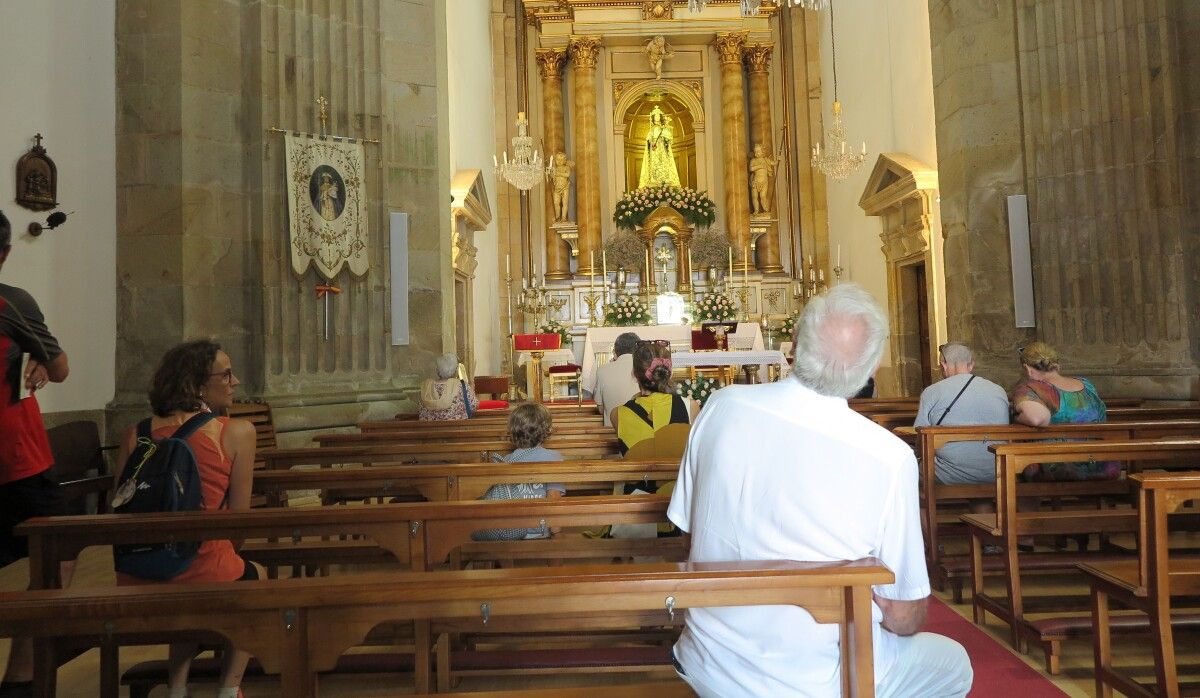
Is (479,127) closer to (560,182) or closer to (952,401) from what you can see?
(560,182)

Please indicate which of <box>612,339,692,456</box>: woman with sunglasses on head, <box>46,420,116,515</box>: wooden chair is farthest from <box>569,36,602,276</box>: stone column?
<box>612,339,692,456</box>: woman with sunglasses on head

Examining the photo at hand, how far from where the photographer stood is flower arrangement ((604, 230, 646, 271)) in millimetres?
15891

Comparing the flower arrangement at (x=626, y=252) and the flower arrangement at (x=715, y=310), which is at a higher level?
the flower arrangement at (x=626, y=252)

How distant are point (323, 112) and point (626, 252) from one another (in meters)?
8.46

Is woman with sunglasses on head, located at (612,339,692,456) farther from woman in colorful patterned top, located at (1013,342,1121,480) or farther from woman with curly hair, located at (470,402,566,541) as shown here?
woman in colorful patterned top, located at (1013,342,1121,480)

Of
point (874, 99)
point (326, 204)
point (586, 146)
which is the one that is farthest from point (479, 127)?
point (326, 204)

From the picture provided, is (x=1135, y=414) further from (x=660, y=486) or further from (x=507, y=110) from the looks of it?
(x=507, y=110)

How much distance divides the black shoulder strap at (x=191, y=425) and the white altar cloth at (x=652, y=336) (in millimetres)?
9234

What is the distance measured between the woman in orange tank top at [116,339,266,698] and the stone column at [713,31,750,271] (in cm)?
1428

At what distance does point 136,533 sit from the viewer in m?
2.51

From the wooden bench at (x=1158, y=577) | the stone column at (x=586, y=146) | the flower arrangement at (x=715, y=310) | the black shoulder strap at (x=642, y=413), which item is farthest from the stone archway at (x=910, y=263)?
the wooden bench at (x=1158, y=577)

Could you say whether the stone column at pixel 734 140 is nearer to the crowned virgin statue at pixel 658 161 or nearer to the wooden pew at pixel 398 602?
the crowned virgin statue at pixel 658 161

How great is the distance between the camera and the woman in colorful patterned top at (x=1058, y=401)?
4.34 m

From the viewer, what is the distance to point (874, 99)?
12805 mm
